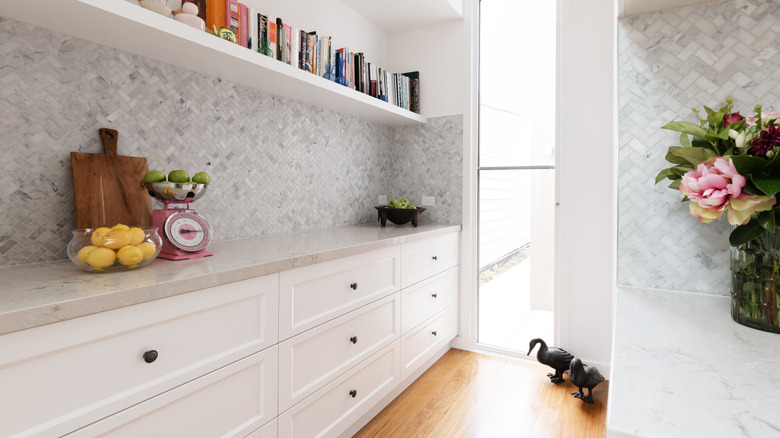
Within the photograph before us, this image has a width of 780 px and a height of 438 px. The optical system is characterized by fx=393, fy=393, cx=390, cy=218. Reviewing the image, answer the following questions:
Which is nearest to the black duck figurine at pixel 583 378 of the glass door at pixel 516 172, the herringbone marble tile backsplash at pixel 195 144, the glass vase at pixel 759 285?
the glass door at pixel 516 172

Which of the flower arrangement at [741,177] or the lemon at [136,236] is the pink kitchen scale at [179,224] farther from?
the flower arrangement at [741,177]

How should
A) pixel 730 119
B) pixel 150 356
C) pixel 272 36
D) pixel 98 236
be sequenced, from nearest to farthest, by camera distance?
pixel 730 119 < pixel 150 356 < pixel 98 236 < pixel 272 36

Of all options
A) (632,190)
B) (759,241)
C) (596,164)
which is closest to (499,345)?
(596,164)

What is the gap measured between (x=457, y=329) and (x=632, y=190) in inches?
80.9

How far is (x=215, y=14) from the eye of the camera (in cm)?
159

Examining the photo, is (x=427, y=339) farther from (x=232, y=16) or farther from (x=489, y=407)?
(x=232, y=16)

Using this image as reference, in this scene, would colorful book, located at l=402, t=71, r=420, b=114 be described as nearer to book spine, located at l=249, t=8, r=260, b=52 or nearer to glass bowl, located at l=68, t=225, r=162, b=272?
book spine, located at l=249, t=8, r=260, b=52

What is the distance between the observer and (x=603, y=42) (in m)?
2.40

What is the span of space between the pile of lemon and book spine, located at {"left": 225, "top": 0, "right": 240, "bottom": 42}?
Result: 0.97 metres

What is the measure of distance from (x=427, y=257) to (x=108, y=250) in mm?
1680

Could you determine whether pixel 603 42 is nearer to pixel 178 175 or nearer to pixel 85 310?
pixel 178 175

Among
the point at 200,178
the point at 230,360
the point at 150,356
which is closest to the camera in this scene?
the point at 150,356

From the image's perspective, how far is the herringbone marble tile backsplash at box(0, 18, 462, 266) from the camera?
1.24m

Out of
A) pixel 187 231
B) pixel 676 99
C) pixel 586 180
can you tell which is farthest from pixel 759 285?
pixel 586 180
